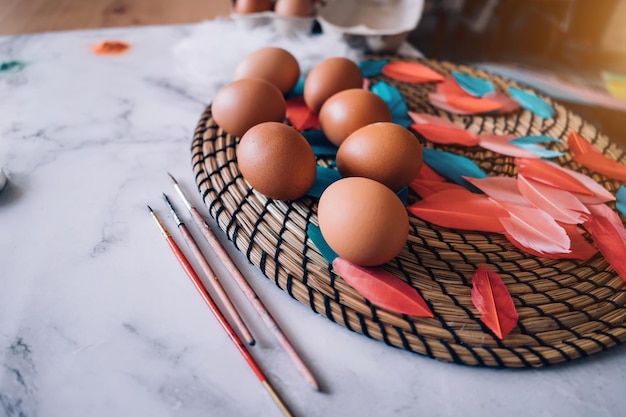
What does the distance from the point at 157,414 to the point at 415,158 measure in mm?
423

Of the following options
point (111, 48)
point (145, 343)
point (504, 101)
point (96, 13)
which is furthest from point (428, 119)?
point (96, 13)

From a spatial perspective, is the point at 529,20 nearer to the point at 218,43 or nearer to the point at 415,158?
the point at 218,43

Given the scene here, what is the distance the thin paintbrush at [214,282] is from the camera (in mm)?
465

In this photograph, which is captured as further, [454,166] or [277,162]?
[454,166]

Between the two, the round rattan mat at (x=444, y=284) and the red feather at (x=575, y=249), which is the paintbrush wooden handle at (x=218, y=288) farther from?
the red feather at (x=575, y=249)

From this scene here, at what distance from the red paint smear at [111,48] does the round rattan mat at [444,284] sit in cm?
58

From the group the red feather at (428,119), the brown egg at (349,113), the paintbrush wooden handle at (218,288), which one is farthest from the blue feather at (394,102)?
the paintbrush wooden handle at (218,288)

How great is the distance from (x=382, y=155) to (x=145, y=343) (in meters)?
0.36

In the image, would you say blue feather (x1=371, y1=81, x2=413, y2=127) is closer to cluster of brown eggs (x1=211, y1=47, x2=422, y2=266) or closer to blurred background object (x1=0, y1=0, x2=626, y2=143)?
cluster of brown eggs (x1=211, y1=47, x2=422, y2=266)

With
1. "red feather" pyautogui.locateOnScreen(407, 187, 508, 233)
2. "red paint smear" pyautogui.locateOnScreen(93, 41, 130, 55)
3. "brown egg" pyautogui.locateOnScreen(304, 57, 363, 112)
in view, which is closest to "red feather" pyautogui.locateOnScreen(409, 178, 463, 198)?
"red feather" pyautogui.locateOnScreen(407, 187, 508, 233)

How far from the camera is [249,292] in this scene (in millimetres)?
501

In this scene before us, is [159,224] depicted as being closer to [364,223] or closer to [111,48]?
[364,223]

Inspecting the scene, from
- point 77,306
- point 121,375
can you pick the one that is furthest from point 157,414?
point 77,306

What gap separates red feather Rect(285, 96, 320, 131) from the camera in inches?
29.5
